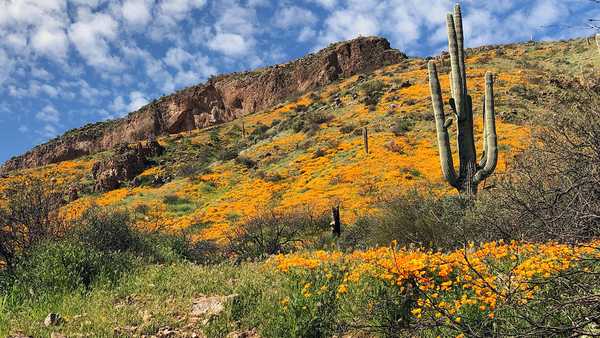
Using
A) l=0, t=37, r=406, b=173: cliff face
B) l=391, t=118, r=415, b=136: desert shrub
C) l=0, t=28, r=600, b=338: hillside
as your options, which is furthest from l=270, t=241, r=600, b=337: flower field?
l=0, t=37, r=406, b=173: cliff face

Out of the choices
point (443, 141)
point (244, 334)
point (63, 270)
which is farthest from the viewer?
point (443, 141)

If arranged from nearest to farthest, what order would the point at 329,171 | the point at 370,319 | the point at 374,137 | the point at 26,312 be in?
the point at 370,319 → the point at 26,312 → the point at 329,171 → the point at 374,137

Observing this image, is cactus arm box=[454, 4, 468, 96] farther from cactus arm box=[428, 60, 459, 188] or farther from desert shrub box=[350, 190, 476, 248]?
desert shrub box=[350, 190, 476, 248]

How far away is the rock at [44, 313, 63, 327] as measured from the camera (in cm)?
524

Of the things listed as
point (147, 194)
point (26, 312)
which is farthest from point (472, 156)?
point (147, 194)

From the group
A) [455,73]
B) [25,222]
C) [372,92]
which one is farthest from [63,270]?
[372,92]

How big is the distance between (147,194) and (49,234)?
21224mm

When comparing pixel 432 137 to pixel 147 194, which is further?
pixel 147 194

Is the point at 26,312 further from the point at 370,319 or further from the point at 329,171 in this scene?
the point at 329,171

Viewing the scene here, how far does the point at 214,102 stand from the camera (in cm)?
6322

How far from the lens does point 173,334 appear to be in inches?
202

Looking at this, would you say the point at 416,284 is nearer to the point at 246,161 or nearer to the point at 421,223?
the point at 421,223

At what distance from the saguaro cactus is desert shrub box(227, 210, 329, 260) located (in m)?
4.71

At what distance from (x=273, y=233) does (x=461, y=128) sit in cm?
643
